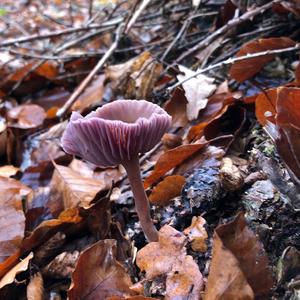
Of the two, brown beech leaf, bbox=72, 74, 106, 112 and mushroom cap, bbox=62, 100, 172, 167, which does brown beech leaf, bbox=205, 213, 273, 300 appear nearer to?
mushroom cap, bbox=62, 100, 172, 167

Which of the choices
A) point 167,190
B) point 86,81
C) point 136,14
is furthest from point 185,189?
point 136,14

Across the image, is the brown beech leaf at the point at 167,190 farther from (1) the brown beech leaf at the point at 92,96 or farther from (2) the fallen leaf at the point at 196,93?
(1) the brown beech leaf at the point at 92,96

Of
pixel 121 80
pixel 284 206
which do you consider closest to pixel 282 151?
pixel 284 206

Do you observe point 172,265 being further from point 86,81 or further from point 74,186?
point 86,81

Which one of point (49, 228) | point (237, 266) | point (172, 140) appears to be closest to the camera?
point (237, 266)

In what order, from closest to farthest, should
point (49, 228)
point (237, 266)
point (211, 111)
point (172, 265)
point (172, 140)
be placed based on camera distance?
point (237, 266)
point (172, 265)
point (49, 228)
point (172, 140)
point (211, 111)

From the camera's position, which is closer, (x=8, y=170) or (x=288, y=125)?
(x=288, y=125)

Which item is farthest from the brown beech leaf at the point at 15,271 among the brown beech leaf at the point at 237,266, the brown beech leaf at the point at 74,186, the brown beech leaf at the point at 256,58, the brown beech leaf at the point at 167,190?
the brown beech leaf at the point at 256,58
